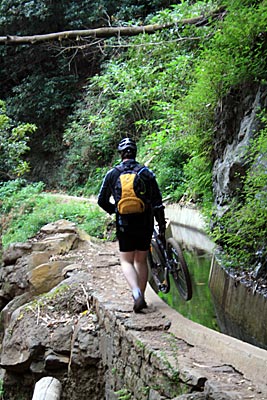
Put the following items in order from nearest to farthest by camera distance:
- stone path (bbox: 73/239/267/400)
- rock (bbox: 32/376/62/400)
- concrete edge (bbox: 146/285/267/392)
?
stone path (bbox: 73/239/267/400)
concrete edge (bbox: 146/285/267/392)
rock (bbox: 32/376/62/400)

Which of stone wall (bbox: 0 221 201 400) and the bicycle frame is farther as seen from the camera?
the bicycle frame

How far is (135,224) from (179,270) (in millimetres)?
687

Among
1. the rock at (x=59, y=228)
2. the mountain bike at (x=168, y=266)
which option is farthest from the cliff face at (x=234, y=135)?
the rock at (x=59, y=228)

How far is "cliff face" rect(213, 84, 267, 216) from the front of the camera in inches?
260

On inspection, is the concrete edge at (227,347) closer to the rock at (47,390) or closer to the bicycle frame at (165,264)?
the bicycle frame at (165,264)

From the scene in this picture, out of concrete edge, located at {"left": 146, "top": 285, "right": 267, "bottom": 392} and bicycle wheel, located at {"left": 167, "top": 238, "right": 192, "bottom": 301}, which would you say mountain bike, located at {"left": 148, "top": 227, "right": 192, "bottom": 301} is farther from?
concrete edge, located at {"left": 146, "top": 285, "right": 267, "bottom": 392}

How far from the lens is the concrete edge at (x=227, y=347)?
142 inches

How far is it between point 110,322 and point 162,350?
3.99 ft

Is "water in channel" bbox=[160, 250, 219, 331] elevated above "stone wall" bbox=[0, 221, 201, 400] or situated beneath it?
elevated above

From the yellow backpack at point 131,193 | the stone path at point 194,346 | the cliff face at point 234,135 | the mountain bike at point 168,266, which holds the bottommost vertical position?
the stone path at point 194,346

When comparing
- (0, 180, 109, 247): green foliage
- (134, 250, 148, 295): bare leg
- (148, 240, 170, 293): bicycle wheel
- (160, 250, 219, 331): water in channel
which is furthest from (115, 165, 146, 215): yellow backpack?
(0, 180, 109, 247): green foliage

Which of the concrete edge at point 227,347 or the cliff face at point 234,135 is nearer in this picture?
the concrete edge at point 227,347

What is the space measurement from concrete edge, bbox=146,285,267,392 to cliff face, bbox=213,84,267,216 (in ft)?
7.21

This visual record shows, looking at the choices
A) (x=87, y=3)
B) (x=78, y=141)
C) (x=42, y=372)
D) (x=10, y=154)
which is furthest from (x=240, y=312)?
(x=87, y=3)
